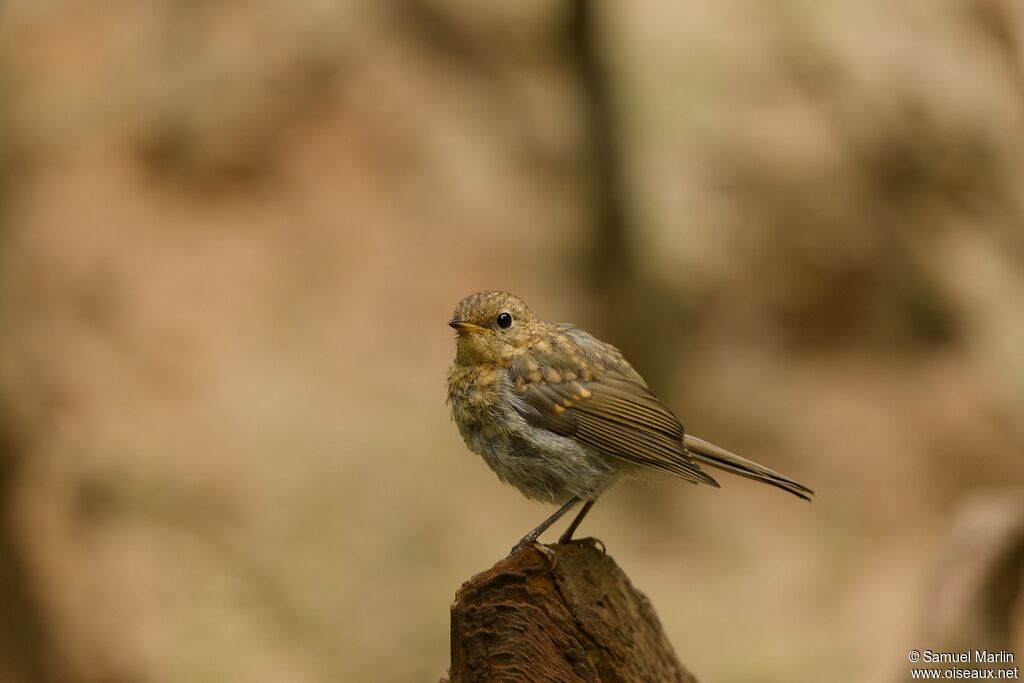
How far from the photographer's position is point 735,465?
4543 millimetres

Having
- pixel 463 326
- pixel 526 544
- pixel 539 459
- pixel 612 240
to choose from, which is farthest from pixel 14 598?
pixel 526 544

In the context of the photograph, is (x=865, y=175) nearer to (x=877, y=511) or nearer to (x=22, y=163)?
(x=877, y=511)

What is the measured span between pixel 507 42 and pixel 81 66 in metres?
3.15

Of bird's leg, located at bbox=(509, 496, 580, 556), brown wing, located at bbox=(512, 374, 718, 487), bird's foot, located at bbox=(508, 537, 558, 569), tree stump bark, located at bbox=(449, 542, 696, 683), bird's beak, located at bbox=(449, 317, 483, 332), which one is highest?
bird's beak, located at bbox=(449, 317, 483, 332)

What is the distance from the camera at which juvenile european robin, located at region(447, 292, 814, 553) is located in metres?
4.41

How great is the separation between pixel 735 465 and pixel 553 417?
747mm

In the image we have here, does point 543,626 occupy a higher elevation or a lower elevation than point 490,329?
lower

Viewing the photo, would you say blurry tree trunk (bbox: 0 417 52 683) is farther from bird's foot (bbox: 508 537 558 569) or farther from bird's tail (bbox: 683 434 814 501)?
bird's tail (bbox: 683 434 814 501)

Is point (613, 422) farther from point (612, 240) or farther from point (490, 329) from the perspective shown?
point (612, 240)

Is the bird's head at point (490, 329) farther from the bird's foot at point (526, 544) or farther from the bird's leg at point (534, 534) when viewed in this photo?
the bird's foot at point (526, 544)

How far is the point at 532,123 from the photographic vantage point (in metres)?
8.77

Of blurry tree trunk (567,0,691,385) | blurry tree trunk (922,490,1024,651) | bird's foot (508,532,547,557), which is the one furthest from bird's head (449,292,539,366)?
blurry tree trunk (567,0,691,385)

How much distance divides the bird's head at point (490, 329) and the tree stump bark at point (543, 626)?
0.85 meters

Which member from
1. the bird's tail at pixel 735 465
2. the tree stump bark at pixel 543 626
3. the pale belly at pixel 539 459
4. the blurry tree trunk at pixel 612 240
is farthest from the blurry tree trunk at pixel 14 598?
the bird's tail at pixel 735 465
